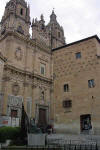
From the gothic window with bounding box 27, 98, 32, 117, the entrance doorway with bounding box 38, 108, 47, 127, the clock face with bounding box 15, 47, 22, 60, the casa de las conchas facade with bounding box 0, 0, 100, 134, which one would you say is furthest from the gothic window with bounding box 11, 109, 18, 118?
the clock face with bounding box 15, 47, 22, 60

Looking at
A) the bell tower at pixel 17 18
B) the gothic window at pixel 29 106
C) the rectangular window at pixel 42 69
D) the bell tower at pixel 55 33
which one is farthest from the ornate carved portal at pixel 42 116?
the bell tower at pixel 55 33

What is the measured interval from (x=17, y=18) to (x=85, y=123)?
19.9 m

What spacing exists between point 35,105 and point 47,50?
1004cm

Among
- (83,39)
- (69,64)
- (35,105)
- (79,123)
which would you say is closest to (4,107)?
(35,105)

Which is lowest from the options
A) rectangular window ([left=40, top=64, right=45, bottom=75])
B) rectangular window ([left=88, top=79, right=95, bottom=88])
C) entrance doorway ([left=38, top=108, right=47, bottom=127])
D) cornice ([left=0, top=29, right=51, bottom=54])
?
entrance doorway ([left=38, top=108, right=47, bottom=127])

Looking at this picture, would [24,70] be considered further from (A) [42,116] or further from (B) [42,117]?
(B) [42,117]

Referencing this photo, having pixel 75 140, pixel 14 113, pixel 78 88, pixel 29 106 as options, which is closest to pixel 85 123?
pixel 78 88

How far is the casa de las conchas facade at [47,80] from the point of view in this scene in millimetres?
21234

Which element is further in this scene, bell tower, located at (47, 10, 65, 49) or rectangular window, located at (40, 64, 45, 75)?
bell tower, located at (47, 10, 65, 49)

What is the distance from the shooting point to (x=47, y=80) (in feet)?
87.1

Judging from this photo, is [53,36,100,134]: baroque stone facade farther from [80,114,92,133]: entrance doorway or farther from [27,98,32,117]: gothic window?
[27,98,32,117]: gothic window

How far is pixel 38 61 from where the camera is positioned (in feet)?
87.1

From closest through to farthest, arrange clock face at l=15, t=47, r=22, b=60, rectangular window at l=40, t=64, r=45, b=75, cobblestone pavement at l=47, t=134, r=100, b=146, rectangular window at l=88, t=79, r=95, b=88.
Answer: cobblestone pavement at l=47, t=134, r=100, b=146 < rectangular window at l=88, t=79, r=95, b=88 < clock face at l=15, t=47, r=22, b=60 < rectangular window at l=40, t=64, r=45, b=75

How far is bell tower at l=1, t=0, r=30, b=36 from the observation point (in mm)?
27000
